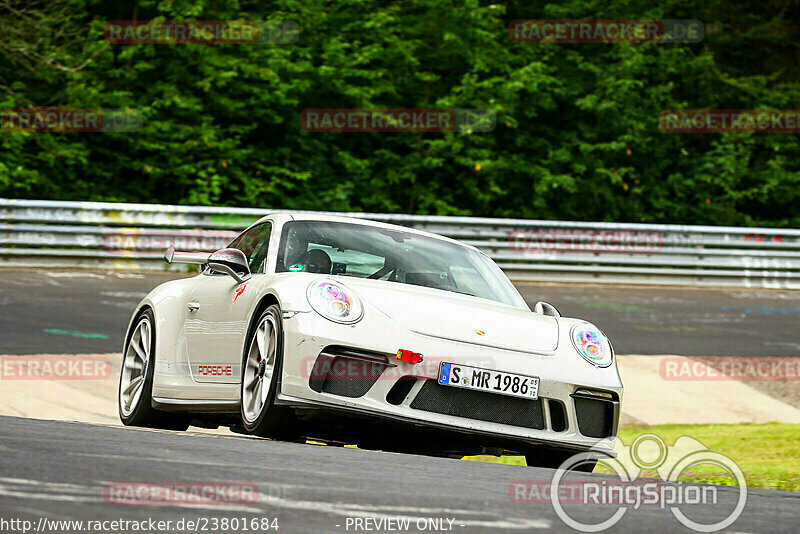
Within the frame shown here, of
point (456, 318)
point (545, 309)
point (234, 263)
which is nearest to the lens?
point (456, 318)

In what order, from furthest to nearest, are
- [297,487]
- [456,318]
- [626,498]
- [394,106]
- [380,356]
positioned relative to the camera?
[394,106]
[456,318]
[380,356]
[626,498]
[297,487]

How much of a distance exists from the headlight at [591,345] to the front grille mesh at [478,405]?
1.59ft

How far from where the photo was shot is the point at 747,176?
24.3 m

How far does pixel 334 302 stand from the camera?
20.5ft

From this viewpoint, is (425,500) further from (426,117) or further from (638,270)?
(426,117)

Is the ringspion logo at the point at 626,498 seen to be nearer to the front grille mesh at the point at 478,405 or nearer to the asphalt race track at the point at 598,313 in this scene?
the front grille mesh at the point at 478,405

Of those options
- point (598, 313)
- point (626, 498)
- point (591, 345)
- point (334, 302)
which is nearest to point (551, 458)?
point (591, 345)

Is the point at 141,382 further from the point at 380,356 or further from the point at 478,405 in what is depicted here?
the point at 478,405

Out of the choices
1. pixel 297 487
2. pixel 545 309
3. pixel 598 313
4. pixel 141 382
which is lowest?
pixel 297 487

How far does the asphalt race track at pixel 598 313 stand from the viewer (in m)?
12.6

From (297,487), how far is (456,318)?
2.39 metres

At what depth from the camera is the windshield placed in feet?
23.4

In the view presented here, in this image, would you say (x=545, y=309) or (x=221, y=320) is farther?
(x=545, y=309)

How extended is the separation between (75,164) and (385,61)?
5.77 meters
